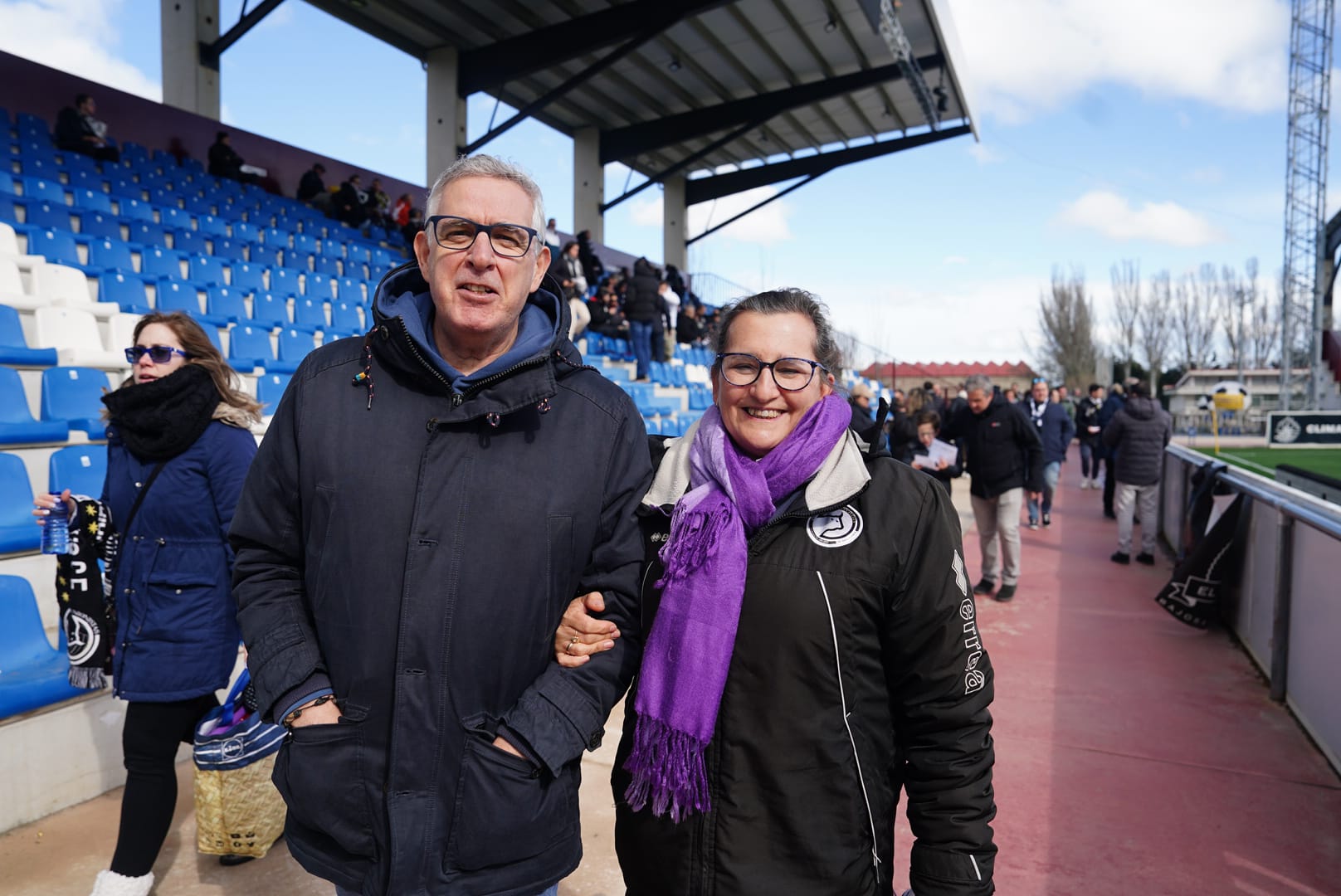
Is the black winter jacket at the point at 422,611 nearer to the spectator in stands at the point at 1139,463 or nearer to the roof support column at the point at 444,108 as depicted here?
the spectator in stands at the point at 1139,463

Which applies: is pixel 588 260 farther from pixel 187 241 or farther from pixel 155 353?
pixel 155 353

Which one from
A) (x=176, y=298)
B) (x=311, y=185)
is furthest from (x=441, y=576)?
(x=311, y=185)

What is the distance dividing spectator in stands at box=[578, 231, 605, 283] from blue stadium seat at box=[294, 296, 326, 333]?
505 centimetres

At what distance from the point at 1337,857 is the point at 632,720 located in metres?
2.95

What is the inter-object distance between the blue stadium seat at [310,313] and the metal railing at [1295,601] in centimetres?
862

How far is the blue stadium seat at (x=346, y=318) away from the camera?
973 cm

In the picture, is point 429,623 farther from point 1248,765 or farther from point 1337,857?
point 1248,765

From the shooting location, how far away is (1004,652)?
5.39 metres

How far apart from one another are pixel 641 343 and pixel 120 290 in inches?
280

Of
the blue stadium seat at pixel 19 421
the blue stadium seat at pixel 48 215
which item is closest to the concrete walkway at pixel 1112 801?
the blue stadium seat at pixel 19 421

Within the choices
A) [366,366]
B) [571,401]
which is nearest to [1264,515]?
[571,401]

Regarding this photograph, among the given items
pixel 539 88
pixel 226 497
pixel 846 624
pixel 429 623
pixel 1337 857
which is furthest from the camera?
pixel 539 88

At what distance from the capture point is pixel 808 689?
149 cm

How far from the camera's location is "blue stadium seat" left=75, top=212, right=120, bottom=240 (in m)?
8.77
